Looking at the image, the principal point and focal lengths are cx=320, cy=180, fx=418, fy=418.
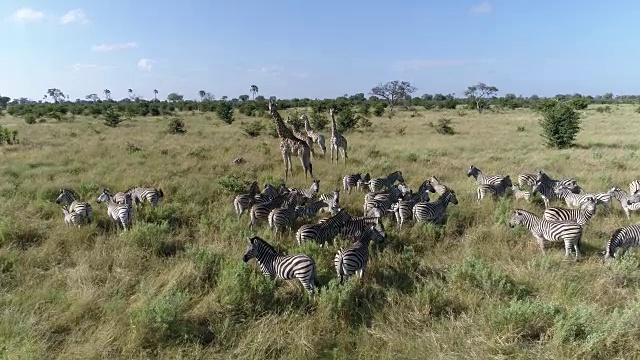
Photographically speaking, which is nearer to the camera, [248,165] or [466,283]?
[466,283]

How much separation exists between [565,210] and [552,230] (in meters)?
1.71

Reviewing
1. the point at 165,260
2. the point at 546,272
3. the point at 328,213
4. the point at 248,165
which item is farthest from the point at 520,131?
the point at 165,260

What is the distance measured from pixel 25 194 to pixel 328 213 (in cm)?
810

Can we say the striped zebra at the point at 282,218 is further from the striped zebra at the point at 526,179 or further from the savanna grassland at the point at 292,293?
the striped zebra at the point at 526,179

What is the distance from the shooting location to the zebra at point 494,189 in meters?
11.2

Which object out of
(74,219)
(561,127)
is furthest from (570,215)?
(561,127)

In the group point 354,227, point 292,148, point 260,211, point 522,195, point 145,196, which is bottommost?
point 522,195

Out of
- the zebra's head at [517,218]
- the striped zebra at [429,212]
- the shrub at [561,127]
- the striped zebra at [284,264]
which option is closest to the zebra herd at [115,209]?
the striped zebra at [284,264]

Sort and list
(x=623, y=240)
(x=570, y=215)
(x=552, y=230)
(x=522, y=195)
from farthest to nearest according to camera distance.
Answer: (x=522, y=195) < (x=570, y=215) < (x=552, y=230) < (x=623, y=240)

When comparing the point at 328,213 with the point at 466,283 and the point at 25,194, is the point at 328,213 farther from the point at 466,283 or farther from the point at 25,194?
the point at 25,194

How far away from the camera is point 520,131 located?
108ft

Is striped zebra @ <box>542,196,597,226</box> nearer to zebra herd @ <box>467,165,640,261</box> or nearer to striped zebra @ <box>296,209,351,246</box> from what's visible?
zebra herd @ <box>467,165,640,261</box>

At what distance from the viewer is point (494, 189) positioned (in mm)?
11398

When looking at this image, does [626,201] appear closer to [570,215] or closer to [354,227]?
[570,215]
